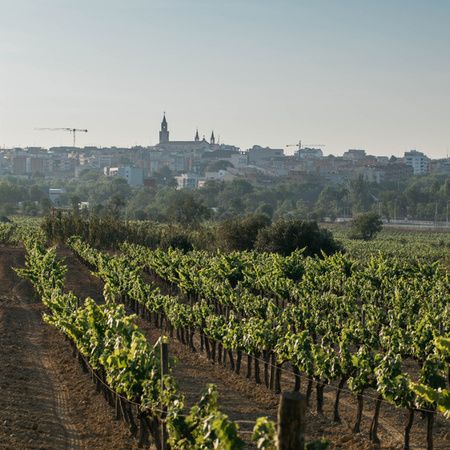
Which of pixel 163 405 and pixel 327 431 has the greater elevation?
pixel 163 405

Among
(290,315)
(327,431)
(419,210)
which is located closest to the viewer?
(327,431)

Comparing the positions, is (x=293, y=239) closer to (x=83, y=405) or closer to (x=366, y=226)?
(x=83, y=405)

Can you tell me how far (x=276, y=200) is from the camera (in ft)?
545

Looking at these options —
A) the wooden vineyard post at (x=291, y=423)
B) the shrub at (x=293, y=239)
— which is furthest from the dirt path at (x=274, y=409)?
the shrub at (x=293, y=239)

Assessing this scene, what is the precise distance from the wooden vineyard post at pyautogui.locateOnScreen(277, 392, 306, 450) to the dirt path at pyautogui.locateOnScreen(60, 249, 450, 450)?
20.3 ft

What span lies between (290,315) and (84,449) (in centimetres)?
1002

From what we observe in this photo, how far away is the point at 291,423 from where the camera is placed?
899 centimetres

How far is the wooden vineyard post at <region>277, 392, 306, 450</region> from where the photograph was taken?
8945 millimetres

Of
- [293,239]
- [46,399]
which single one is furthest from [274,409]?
[293,239]

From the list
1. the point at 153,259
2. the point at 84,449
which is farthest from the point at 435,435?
the point at 153,259

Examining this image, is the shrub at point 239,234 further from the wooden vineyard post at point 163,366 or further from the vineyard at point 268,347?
the wooden vineyard post at point 163,366

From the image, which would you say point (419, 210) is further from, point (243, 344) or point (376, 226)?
point (243, 344)

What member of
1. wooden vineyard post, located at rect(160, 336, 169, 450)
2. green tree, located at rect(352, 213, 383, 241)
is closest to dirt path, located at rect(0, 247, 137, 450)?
wooden vineyard post, located at rect(160, 336, 169, 450)

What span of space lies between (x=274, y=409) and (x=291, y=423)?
9.99m
